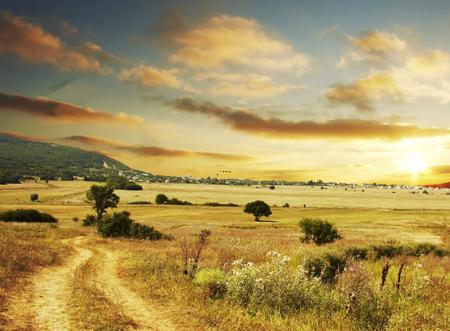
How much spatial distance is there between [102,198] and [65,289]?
54.7 meters

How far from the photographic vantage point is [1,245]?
22.7 metres

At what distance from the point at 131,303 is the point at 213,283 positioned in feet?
9.59

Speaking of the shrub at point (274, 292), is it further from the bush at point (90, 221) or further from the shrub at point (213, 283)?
the bush at point (90, 221)

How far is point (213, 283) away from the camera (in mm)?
14508

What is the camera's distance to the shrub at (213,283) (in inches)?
556

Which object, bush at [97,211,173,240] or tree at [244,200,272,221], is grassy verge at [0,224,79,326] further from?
tree at [244,200,272,221]

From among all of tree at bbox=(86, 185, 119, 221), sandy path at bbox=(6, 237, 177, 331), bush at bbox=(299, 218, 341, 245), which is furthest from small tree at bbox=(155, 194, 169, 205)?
sandy path at bbox=(6, 237, 177, 331)

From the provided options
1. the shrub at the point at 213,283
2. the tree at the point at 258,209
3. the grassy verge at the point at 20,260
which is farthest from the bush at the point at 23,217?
the shrub at the point at 213,283

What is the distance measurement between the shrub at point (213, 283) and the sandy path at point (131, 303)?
2183 millimetres

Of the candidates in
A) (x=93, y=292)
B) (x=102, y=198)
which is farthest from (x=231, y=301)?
(x=102, y=198)

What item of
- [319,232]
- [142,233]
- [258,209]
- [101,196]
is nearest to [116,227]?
[142,233]

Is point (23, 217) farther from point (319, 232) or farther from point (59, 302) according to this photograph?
point (59, 302)

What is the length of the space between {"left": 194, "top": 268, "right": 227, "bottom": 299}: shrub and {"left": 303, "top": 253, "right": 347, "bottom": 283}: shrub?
481 centimetres

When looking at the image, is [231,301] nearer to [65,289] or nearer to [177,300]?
[177,300]
